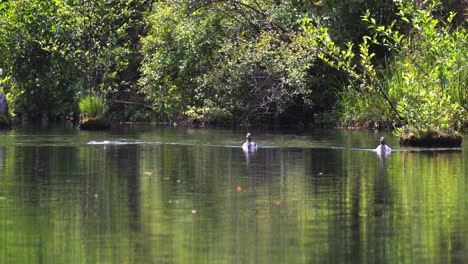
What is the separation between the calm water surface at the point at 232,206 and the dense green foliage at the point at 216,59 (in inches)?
474

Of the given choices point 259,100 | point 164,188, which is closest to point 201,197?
point 164,188

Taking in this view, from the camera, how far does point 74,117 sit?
4962 centimetres

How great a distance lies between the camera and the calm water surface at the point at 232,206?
12836 mm

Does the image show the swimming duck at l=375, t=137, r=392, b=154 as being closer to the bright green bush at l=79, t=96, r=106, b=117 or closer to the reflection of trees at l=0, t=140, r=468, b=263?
the reflection of trees at l=0, t=140, r=468, b=263

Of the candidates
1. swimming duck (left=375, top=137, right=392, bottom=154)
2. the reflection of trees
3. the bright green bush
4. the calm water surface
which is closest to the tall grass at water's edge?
the calm water surface

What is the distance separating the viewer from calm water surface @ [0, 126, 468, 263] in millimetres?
12836

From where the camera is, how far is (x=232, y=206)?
16.6 meters

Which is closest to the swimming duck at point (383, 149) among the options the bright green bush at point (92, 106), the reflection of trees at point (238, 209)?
the reflection of trees at point (238, 209)

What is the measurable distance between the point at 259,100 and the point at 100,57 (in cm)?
769

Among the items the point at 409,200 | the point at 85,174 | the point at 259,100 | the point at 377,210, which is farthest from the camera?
the point at 259,100

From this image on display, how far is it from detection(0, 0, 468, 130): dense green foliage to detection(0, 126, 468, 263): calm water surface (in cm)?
1205

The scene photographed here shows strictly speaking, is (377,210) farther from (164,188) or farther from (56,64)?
(56,64)

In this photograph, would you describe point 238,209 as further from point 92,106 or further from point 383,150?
point 92,106

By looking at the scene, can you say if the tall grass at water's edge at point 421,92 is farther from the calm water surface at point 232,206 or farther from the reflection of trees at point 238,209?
the reflection of trees at point 238,209
